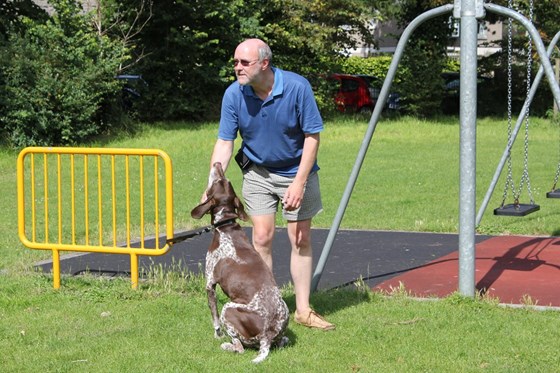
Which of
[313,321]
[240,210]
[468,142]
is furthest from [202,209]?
[468,142]

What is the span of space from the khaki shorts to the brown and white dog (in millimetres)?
324

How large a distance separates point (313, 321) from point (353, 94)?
26729mm

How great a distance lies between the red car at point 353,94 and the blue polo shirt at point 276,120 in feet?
85.6

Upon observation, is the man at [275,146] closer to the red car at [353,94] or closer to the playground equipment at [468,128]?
the playground equipment at [468,128]

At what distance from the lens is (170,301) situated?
24.8ft

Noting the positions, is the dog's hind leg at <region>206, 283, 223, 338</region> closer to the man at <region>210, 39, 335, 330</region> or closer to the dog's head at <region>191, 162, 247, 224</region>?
the dog's head at <region>191, 162, 247, 224</region>

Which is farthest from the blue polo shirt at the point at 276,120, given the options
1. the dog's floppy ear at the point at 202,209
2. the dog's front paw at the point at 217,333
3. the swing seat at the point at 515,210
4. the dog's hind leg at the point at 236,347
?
the swing seat at the point at 515,210

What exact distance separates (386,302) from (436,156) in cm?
1443

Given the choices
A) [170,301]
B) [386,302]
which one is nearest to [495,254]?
[386,302]

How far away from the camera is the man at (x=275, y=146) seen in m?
6.37

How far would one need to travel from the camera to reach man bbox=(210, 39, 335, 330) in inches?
251

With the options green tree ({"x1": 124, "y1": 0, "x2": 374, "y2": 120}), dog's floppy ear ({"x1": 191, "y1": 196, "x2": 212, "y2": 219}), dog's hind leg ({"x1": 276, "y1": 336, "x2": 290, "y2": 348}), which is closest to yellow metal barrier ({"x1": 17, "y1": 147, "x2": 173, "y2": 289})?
dog's floppy ear ({"x1": 191, "y1": 196, "x2": 212, "y2": 219})

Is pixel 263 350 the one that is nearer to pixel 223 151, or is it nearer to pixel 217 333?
pixel 217 333

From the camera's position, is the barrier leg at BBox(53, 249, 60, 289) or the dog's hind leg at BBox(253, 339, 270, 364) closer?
the dog's hind leg at BBox(253, 339, 270, 364)
